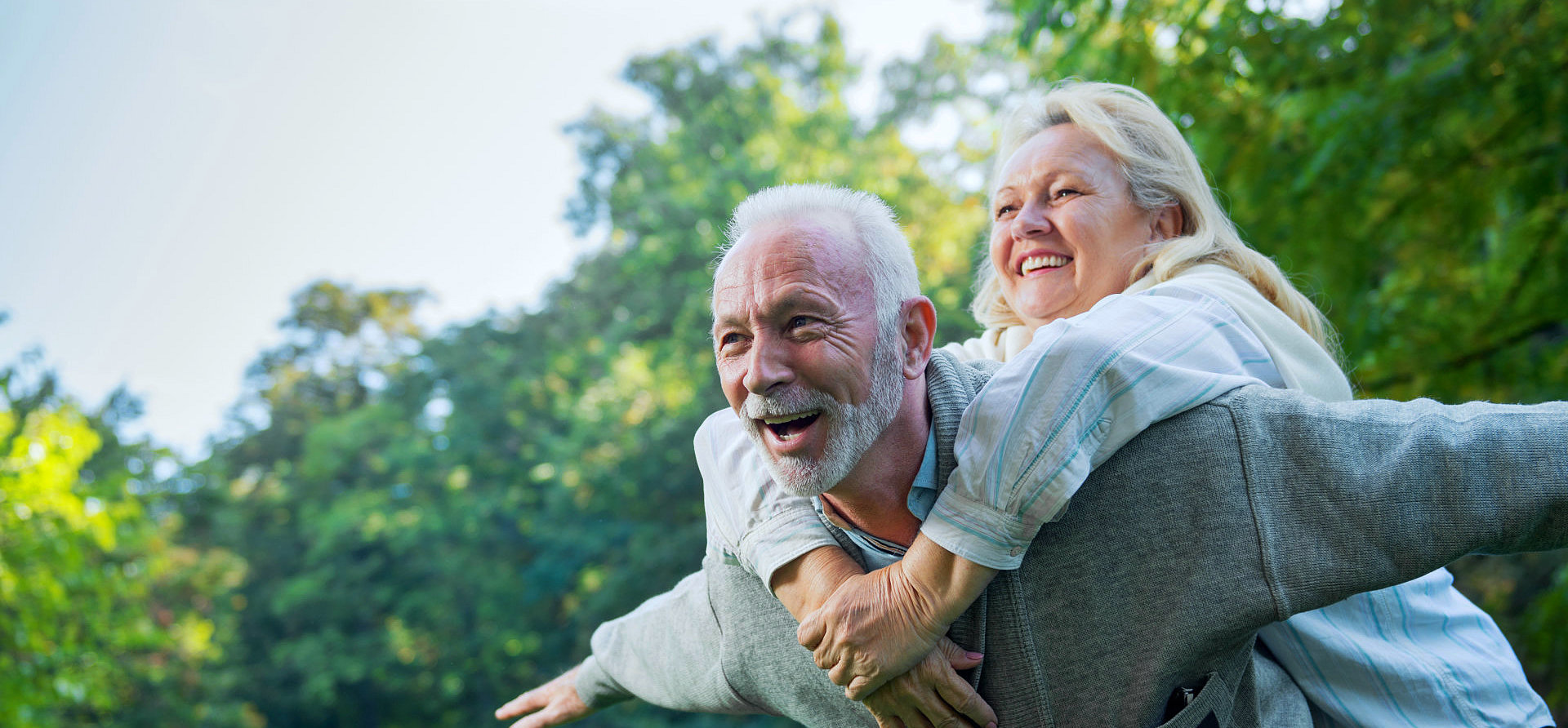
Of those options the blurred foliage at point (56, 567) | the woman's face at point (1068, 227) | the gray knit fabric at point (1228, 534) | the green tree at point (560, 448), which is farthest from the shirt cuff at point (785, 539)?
the green tree at point (560, 448)

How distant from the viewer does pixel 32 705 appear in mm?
7969

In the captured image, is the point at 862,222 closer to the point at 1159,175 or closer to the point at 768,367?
the point at 768,367

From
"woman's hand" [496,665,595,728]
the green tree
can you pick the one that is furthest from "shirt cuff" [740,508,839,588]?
the green tree

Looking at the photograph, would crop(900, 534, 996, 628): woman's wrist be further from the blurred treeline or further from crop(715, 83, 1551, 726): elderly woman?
the blurred treeline

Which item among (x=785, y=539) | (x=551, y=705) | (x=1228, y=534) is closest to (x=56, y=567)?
(x=551, y=705)

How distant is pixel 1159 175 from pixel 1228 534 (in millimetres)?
893

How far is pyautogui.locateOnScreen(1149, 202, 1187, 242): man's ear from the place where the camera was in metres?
2.20

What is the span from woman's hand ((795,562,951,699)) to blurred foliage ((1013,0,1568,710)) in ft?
9.49

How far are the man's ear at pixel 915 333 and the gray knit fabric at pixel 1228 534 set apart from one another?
44mm

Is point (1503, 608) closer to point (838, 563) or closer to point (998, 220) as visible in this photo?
point (998, 220)

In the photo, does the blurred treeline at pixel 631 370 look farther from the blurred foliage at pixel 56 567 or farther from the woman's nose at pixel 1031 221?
the woman's nose at pixel 1031 221

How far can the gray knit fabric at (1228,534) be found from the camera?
1454 mm

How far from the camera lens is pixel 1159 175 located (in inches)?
86.1

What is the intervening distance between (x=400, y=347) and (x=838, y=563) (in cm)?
2129
